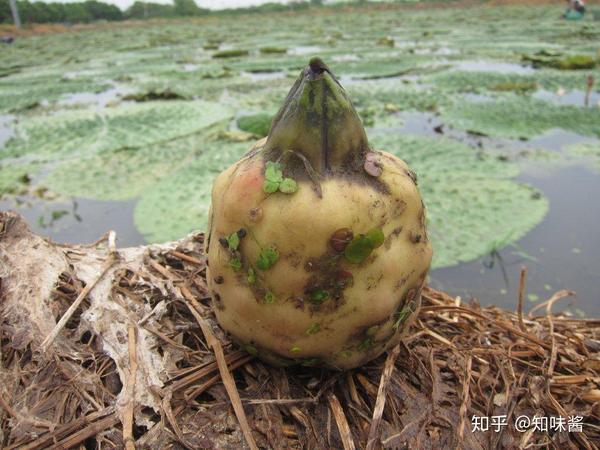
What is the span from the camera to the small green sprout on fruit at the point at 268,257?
1.08 metres

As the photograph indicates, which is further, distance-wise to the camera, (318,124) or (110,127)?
(110,127)

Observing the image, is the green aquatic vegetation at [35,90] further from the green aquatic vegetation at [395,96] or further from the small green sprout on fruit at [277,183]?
Result: the small green sprout on fruit at [277,183]

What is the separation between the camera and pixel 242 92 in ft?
24.0

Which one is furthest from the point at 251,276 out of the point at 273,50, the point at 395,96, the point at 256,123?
the point at 273,50

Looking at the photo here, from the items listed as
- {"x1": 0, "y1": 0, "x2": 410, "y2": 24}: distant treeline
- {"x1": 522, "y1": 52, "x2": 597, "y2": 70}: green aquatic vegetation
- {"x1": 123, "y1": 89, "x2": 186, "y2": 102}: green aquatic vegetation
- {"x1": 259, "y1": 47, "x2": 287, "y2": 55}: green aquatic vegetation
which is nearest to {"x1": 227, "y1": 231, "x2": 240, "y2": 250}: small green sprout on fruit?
{"x1": 123, "y1": 89, "x2": 186, "y2": 102}: green aquatic vegetation

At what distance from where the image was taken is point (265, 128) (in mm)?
5121

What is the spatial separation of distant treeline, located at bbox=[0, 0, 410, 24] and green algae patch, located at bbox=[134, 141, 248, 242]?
29.7m

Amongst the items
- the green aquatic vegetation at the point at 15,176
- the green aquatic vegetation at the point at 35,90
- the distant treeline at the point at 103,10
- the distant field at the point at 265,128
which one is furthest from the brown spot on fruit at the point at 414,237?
the distant treeline at the point at 103,10

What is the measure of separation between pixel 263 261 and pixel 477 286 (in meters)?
2.17

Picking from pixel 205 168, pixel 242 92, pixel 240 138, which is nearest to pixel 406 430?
pixel 205 168

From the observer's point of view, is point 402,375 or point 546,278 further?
point 546,278

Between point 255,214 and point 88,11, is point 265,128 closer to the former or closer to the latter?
point 255,214

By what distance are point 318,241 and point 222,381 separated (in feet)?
1.57

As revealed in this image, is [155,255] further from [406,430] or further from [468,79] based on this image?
[468,79]
